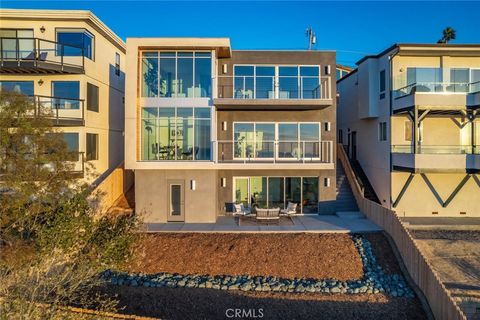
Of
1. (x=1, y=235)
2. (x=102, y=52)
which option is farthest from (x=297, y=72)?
(x=1, y=235)

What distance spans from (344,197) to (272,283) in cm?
902

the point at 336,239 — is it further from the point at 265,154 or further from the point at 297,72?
the point at 297,72

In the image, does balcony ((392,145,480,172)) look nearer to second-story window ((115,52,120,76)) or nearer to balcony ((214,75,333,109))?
balcony ((214,75,333,109))

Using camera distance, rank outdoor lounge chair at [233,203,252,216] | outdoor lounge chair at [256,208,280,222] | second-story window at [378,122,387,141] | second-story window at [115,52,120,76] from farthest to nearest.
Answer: second-story window at [115,52,120,76] < second-story window at [378,122,387,141] < outdoor lounge chair at [233,203,252,216] < outdoor lounge chair at [256,208,280,222]

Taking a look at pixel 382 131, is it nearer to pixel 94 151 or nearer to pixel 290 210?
pixel 290 210

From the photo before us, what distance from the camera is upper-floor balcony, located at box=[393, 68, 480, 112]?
16.5 m

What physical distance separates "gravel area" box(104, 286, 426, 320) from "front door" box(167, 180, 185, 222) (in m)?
5.61

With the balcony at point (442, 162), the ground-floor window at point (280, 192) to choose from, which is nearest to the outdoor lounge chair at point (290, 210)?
the ground-floor window at point (280, 192)

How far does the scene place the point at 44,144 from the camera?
1112 centimetres

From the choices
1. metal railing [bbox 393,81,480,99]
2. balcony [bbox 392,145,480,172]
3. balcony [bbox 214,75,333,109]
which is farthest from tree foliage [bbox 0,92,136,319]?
metal railing [bbox 393,81,480,99]

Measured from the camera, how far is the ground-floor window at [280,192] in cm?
1800

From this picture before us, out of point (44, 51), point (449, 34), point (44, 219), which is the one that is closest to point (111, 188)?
point (44, 219)

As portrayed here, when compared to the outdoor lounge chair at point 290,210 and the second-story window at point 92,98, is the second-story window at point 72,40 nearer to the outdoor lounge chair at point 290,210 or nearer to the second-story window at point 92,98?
the second-story window at point 92,98

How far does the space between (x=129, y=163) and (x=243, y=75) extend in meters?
7.77
